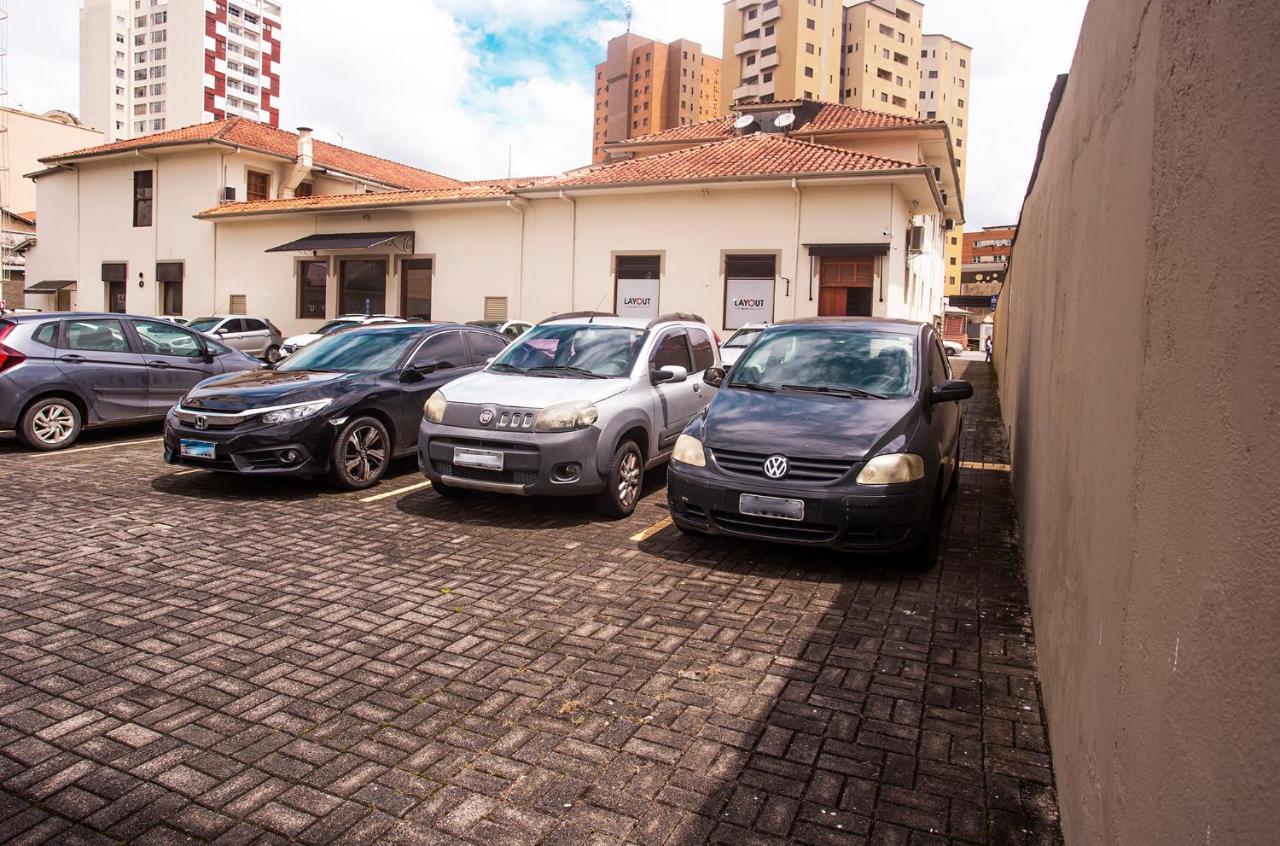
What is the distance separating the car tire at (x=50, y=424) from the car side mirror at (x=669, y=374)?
7234 millimetres

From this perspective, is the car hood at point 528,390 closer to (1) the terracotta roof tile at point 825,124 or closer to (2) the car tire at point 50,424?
(2) the car tire at point 50,424

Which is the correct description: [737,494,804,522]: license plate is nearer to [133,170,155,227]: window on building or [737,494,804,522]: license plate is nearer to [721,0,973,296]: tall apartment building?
[133,170,155,227]: window on building

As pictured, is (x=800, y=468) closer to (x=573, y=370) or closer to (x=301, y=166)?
(x=573, y=370)

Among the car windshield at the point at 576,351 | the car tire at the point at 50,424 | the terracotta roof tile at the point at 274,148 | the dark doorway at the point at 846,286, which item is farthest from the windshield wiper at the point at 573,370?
the terracotta roof tile at the point at 274,148

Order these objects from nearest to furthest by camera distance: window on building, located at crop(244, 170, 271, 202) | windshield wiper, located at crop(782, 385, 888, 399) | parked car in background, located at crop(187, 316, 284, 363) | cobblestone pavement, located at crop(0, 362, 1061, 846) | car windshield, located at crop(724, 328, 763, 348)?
1. cobblestone pavement, located at crop(0, 362, 1061, 846)
2. windshield wiper, located at crop(782, 385, 888, 399)
3. car windshield, located at crop(724, 328, 763, 348)
4. parked car in background, located at crop(187, 316, 284, 363)
5. window on building, located at crop(244, 170, 271, 202)

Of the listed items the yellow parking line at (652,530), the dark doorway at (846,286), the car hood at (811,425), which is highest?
the dark doorway at (846,286)

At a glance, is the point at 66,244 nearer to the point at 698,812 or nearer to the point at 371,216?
the point at 371,216

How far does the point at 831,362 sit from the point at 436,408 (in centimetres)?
338

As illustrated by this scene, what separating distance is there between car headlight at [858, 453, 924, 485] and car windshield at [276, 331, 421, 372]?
5.19 meters

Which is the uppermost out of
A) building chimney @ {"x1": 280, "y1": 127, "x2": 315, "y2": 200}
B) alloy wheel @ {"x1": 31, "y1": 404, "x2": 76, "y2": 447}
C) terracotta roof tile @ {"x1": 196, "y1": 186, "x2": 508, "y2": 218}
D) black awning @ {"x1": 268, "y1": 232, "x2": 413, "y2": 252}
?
building chimney @ {"x1": 280, "y1": 127, "x2": 315, "y2": 200}

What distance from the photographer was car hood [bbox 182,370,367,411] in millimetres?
7855

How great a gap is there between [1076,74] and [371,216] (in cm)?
2487

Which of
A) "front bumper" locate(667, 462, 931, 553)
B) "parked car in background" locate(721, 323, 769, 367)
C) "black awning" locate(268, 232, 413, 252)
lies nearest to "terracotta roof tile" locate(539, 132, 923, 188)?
"black awning" locate(268, 232, 413, 252)

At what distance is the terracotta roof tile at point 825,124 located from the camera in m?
29.0
